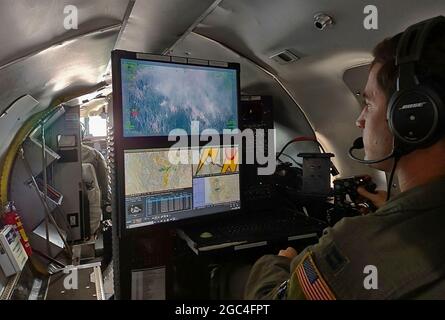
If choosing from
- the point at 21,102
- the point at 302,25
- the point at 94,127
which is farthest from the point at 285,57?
the point at 94,127

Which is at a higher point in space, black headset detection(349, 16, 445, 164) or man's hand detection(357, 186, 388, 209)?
black headset detection(349, 16, 445, 164)

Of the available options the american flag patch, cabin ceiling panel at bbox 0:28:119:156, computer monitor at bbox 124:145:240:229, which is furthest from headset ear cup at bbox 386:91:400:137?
cabin ceiling panel at bbox 0:28:119:156

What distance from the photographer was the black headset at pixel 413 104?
69 centimetres

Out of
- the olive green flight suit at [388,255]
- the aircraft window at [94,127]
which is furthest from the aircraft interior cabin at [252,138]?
the aircraft window at [94,127]

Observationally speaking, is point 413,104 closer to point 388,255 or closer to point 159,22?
point 388,255

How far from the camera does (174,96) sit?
125cm

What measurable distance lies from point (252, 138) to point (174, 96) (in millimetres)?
534

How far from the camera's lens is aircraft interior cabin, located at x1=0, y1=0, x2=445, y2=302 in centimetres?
70

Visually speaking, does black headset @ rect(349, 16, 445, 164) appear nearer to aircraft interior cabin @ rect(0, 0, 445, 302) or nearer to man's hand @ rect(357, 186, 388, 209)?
aircraft interior cabin @ rect(0, 0, 445, 302)

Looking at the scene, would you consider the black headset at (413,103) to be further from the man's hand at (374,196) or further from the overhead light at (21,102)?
the overhead light at (21,102)
